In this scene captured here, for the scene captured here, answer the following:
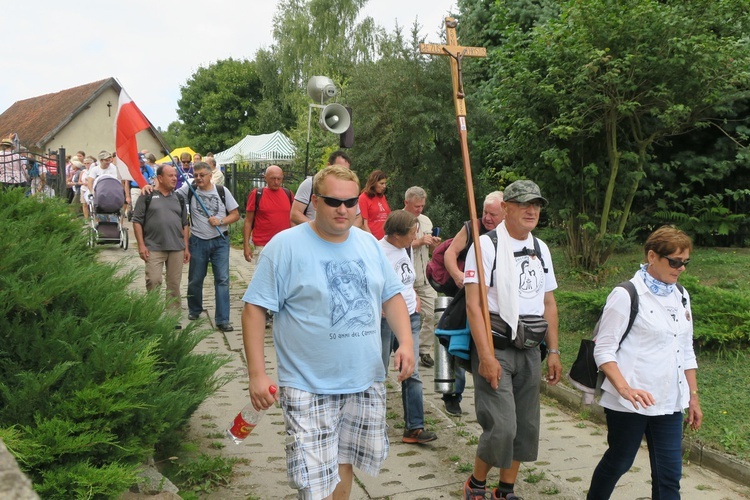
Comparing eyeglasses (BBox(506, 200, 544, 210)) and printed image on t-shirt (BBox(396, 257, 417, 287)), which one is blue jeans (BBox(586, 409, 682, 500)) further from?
printed image on t-shirt (BBox(396, 257, 417, 287))

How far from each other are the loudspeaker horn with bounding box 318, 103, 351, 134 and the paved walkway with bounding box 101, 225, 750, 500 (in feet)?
18.6

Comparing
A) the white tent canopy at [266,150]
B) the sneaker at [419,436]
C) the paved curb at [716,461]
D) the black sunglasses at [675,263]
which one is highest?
the white tent canopy at [266,150]

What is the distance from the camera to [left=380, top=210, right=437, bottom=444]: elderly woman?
5.41 metres

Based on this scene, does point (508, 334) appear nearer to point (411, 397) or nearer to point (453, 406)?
point (411, 397)

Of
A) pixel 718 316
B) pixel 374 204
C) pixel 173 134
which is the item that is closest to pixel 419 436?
pixel 374 204

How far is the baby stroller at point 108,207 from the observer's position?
14719mm

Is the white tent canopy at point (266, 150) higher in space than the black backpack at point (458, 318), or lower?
higher

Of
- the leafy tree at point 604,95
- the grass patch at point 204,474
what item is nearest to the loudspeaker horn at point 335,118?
the leafy tree at point 604,95

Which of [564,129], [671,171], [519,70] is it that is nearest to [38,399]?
[564,129]

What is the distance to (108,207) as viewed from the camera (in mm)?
14906

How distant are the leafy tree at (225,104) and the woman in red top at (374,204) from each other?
52805 mm

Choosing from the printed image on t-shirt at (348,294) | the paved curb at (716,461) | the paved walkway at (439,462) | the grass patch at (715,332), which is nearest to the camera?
the printed image on t-shirt at (348,294)

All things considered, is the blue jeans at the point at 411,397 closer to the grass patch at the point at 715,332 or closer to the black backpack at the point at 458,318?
the black backpack at the point at 458,318

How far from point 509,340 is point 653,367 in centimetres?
76
